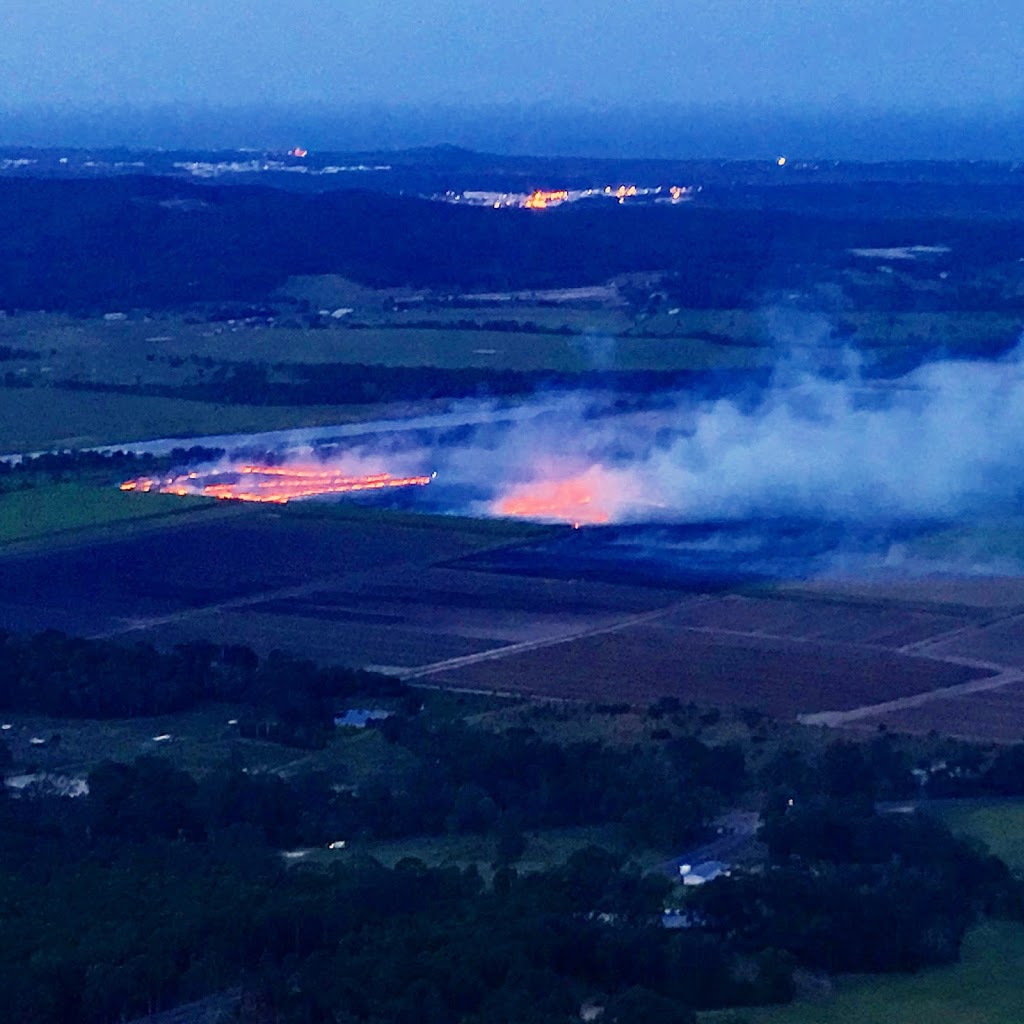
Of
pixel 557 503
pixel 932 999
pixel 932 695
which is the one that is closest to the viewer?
pixel 932 999

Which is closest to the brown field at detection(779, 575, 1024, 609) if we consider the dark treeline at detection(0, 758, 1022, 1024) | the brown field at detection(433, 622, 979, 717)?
the brown field at detection(433, 622, 979, 717)

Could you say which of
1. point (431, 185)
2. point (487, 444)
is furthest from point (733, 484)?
point (431, 185)

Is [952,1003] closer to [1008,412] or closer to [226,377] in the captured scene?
[1008,412]

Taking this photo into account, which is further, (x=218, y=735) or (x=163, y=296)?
(x=163, y=296)

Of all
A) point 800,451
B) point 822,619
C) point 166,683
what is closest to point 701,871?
point 166,683

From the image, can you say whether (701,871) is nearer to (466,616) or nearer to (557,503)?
(466,616)
